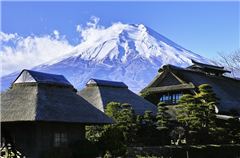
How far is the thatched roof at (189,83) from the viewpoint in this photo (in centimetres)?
3756

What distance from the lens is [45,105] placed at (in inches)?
820

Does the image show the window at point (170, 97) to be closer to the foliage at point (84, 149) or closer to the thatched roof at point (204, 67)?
the thatched roof at point (204, 67)

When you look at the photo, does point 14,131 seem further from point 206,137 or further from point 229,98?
point 229,98

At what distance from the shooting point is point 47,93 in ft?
73.4

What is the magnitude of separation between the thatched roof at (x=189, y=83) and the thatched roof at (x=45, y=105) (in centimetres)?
1717

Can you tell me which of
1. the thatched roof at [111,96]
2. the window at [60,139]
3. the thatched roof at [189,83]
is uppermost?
the thatched roof at [189,83]

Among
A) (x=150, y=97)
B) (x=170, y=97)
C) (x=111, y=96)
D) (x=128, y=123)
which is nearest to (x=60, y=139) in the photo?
(x=128, y=123)

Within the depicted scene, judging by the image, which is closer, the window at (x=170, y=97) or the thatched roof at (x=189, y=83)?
the thatched roof at (x=189, y=83)

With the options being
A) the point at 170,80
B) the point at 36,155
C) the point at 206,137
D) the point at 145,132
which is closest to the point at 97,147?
the point at 36,155

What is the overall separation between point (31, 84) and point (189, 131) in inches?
505

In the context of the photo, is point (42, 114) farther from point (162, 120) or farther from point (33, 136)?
point (162, 120)

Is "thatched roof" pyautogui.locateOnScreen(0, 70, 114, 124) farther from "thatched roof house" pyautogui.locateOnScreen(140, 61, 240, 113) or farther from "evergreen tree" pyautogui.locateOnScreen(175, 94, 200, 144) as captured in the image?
"thatched roof house" pyautogui.locateOnScreen(140, 61, 240, 113)

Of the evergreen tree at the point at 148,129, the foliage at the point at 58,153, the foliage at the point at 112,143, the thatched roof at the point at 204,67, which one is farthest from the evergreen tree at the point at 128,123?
the thatched roof at the point at 204,67

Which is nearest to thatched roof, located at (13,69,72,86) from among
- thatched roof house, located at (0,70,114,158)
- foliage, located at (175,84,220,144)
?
thatched roof house, located at (0,70,114,158)
